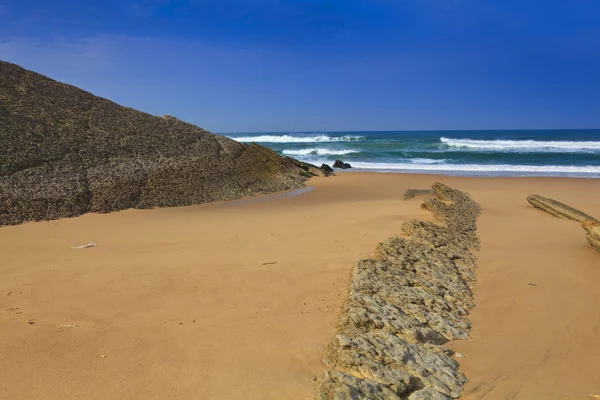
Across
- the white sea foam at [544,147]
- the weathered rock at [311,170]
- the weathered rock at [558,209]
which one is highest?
the white sea foam at [544,147]

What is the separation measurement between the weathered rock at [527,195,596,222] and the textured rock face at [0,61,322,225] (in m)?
5.93

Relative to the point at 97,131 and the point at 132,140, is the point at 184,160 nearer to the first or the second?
the point at 132,140

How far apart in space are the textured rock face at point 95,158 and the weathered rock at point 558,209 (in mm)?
5929

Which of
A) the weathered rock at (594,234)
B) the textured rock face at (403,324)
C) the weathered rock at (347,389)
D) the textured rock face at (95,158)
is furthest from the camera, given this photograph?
the textured rock face at (95,158)

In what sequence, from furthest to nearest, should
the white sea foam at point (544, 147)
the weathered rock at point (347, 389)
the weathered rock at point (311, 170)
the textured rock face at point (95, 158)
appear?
the white sea foam at point (544, 147)
the weathered rock at point (311, 170)
the textured rock face at point (95, 158)
the weathered rock at point (347, 389)

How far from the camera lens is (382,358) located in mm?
2812

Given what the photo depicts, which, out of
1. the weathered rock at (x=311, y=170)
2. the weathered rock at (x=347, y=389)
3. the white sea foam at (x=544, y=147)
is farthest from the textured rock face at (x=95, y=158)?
the white sea foam at (x=544, y=147)

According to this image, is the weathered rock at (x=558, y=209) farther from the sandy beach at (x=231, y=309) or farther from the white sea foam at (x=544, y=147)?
the white sea foam at (x=544, y=147)

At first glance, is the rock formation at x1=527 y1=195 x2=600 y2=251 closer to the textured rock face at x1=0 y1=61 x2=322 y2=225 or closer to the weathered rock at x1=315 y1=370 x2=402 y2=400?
the weathered rock at x1=315 y1=370 x2=402 y2=400

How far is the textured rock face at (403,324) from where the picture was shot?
2566mm

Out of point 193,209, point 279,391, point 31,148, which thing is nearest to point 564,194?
point 193,209

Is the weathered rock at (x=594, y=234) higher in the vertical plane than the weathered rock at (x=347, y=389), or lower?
higher

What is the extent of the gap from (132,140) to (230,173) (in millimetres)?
2280

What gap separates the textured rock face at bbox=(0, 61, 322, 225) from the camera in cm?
730
